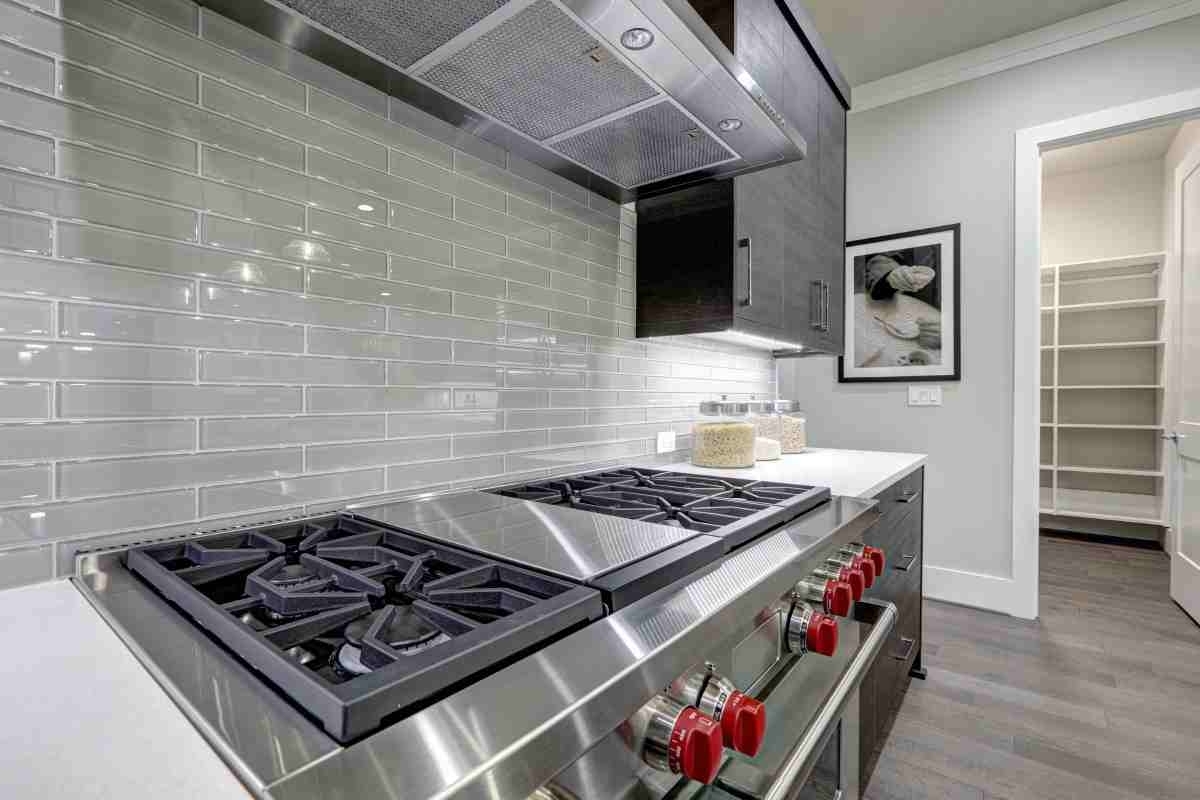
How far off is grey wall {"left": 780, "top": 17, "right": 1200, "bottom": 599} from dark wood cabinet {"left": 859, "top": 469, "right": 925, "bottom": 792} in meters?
0.98

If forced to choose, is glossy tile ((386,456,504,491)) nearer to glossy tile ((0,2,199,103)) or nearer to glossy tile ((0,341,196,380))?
glossy tile ((0,341,196,380))

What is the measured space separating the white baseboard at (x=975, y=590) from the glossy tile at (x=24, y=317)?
3.61 meters

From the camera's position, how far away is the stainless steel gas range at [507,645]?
1.27 feet

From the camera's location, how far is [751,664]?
2.60ft

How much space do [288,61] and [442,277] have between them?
45 cm

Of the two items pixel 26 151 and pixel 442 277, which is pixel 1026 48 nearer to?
pixel 442 277

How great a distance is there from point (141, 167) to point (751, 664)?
1112mm

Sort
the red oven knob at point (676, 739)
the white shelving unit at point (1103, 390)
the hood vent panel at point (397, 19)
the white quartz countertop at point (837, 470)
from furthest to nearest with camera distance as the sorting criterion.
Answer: the white shelving unit at point (1103, 390) → the white quartz countertop at point (837, 470) → the hood vent panel at point (397, 19) → the red oven knob at point (676, 739)

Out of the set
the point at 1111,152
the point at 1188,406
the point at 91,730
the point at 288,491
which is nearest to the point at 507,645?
the point at 91,730

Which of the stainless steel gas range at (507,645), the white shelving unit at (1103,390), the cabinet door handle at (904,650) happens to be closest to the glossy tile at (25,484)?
the stainless steel gas range at (507,645)

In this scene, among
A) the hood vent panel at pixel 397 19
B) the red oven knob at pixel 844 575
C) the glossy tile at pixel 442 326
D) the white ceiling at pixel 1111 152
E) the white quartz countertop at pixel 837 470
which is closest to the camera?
the hood vent panel at pixel 397 19

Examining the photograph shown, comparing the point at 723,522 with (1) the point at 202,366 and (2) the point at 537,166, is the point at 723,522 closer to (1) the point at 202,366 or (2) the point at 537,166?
(1) the point at 202,366

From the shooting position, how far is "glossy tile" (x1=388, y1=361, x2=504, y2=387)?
1145 mm

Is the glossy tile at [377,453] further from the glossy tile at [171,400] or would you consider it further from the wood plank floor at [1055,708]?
the wood plank floor at [1055,708]
